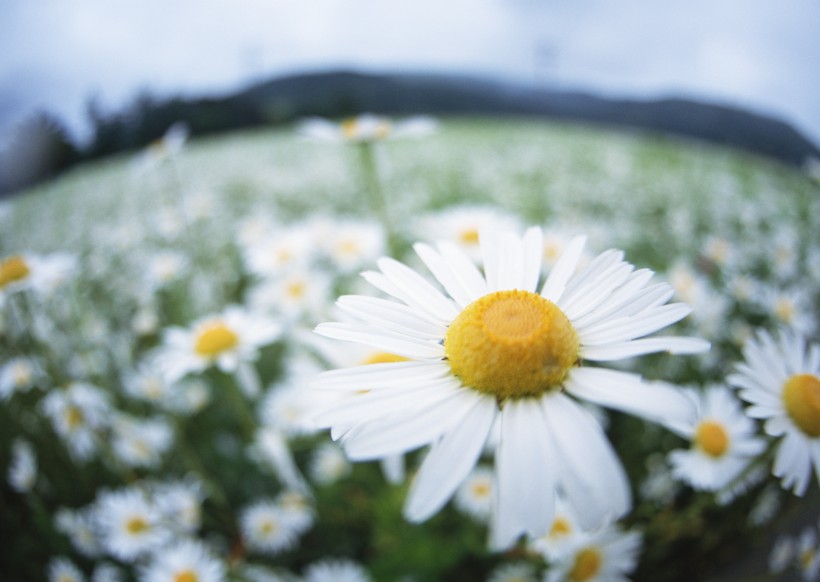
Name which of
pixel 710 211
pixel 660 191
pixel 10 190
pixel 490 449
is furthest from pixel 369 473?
pixel 660 191

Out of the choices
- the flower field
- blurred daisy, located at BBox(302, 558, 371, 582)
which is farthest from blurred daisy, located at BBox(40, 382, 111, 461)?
blurred daisy, located at BBox(302, 558, 371, 582)

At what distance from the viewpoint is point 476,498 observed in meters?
1.03

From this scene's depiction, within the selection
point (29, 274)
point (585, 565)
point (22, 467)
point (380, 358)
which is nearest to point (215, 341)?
point (380, 358)

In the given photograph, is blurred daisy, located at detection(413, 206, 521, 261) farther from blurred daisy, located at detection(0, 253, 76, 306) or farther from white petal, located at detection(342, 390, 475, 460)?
blurred daisy, located at detection(0, 253, 76, 306)

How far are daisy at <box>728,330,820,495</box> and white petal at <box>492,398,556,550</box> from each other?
25cm

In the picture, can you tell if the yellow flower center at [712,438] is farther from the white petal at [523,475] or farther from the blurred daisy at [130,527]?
the blurred daisy at [130,527]

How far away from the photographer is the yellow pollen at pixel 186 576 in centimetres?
96

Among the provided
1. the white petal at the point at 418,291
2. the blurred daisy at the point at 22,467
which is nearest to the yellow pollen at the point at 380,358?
the white petal at the point at 418,291

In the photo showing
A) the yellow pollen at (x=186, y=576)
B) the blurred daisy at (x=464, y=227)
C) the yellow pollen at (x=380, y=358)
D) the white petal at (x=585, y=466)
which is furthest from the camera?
the blurred daisy at (x=464, y=227)

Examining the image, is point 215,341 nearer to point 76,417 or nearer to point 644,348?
point 76,417

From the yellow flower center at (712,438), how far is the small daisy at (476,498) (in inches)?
17.2

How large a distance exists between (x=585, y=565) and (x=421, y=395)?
564 millimetres

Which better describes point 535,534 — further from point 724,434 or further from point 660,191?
point 660,191

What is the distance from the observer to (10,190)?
2.18 m
